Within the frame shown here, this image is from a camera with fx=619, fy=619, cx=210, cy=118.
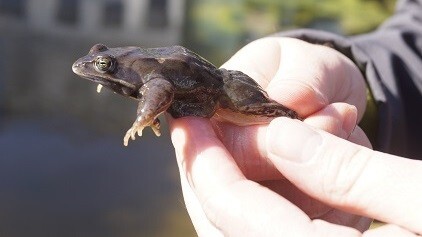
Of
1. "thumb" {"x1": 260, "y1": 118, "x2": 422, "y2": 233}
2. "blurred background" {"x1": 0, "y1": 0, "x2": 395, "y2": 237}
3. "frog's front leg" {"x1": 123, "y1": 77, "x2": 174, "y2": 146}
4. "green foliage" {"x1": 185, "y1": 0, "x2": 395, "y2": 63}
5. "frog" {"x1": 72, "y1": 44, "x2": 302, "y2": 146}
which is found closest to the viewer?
"thumb" {"x1": 260, "y1": 118, "x2": 422, "y2": 233}

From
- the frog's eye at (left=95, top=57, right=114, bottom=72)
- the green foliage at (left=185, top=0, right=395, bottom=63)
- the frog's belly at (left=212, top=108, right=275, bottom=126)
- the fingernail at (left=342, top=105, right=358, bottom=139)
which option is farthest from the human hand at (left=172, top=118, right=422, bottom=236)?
the green foliage at (left=185, top=0, right=395, bottom=63)

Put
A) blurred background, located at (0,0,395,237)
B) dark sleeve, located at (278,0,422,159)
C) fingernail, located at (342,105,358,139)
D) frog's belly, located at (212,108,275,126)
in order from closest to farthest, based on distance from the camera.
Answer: frog's belly, located at (212,108,275,126) < fingernail, located at (342,105,358,139) < dark sleeve, located at (278,0,422,159) < blurred background, located at (0,0,395,237)

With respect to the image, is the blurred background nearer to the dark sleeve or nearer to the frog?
the dark sleeve

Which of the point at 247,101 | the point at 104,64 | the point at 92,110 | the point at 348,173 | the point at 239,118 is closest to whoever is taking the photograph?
the point at 348,173

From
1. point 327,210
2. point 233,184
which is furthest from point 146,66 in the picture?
point 327,210

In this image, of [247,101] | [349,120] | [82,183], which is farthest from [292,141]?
[82,183]

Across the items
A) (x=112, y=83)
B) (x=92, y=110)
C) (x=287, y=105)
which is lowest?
(x=92, y=110)

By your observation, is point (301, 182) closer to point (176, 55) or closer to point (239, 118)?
point (239, 118)
